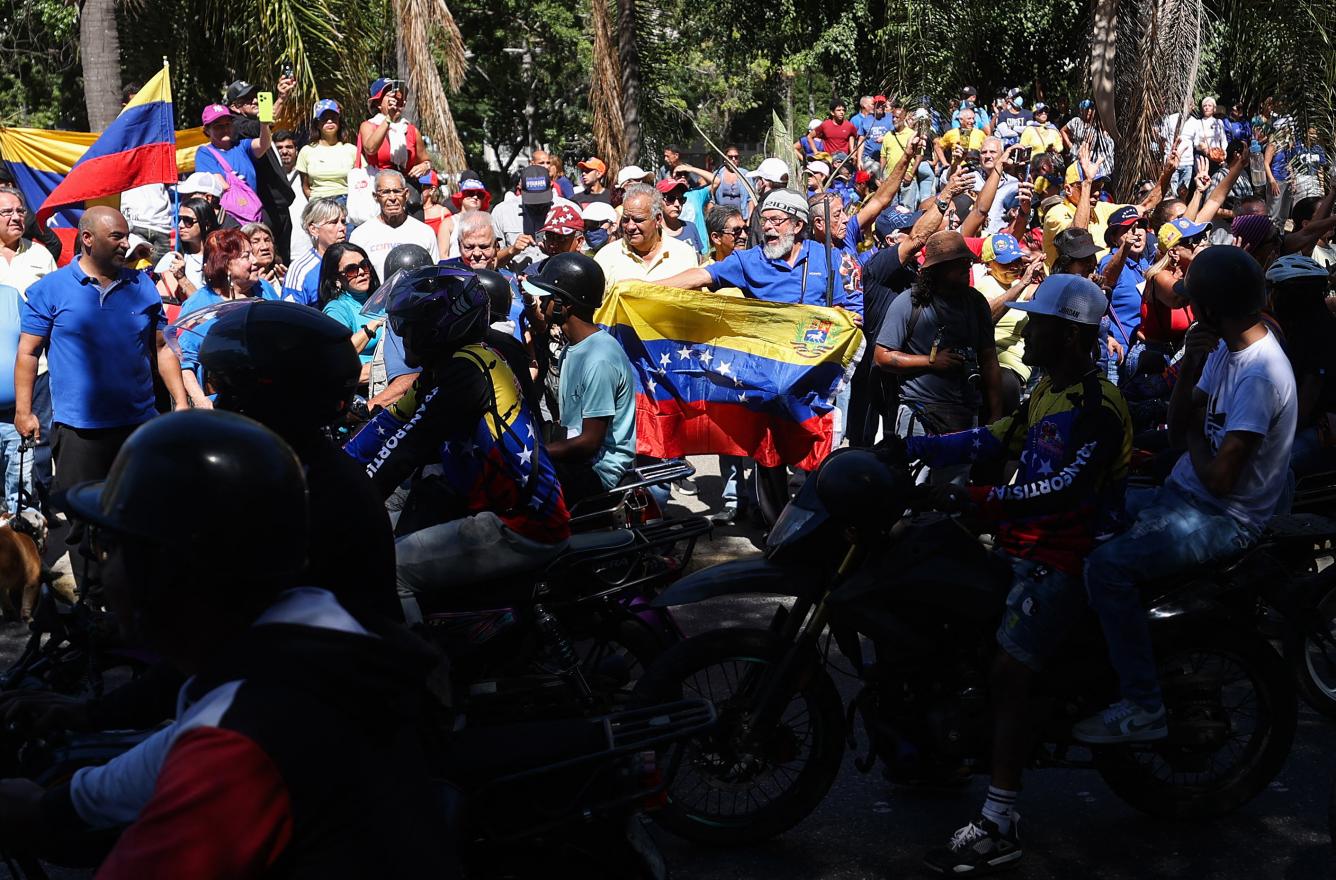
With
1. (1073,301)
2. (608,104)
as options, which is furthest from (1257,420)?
(608,104)

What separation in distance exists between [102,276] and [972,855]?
5.06 meters

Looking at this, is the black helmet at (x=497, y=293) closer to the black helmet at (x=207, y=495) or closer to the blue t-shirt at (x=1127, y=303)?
the blue t-shirt at (x=1127, y=303)

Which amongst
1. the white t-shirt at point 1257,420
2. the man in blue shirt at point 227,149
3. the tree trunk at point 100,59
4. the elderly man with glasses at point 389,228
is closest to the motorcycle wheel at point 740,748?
the white t-shirt at point 1257,420

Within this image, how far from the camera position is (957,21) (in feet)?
67.5

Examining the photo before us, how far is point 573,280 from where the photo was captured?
19.8ft

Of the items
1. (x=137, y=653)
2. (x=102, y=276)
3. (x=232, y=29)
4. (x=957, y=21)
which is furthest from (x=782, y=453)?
(x=957, y=21)

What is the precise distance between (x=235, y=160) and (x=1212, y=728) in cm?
942

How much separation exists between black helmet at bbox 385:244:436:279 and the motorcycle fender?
12.9ft

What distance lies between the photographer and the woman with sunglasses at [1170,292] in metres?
8.92

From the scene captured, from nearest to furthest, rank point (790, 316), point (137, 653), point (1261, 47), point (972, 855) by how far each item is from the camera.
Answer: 1. point (137, 653)
2. point (972, 855)
3. point (790, 316)
4. point (1261, 47)

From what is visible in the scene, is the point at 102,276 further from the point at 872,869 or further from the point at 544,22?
the point at 544,22

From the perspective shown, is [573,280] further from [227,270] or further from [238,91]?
[238,91]

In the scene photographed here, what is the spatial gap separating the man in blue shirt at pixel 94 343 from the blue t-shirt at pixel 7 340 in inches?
46.7

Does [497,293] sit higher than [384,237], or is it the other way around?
[497,293]
